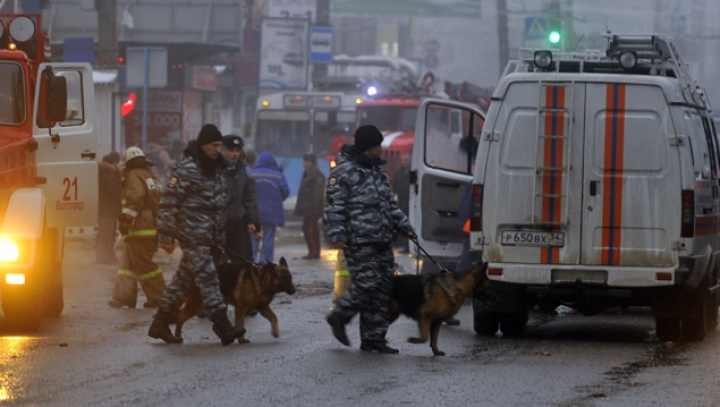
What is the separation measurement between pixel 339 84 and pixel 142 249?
891 inches

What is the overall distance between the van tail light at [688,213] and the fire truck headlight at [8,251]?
5317 millimetres

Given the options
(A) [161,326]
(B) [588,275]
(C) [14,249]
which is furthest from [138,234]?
(B) [588,275]

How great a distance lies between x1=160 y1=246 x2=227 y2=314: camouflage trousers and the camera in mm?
9586

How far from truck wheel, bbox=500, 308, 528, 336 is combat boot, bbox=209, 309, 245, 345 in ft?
7.76

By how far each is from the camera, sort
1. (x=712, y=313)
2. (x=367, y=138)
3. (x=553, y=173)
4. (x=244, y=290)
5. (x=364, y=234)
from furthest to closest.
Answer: (x=712, y=313), (x=244, y=290), (x=553, y=173), (x=367, y=138), (x=364, y=234)

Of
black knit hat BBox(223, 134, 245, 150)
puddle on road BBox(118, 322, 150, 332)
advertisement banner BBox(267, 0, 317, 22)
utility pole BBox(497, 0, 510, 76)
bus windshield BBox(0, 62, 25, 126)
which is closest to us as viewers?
puddle on road BBox(118, 322, 150, 332)

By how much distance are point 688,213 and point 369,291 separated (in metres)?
2.60

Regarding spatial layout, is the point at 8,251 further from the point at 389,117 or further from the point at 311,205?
the point at 389,117

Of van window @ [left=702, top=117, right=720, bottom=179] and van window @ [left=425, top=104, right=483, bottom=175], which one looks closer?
van window @ [left=702, top=117, right=720, bottom=179]

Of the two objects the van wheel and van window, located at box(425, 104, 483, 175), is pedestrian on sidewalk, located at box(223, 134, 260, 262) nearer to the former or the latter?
van window, located at box(425, 104, 483, 175)

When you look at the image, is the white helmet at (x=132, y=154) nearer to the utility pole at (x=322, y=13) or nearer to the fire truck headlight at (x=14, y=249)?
the fire truck headlight at (x=14, y=249)

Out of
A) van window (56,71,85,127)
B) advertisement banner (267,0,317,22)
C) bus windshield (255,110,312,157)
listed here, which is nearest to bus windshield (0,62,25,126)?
van window (56,71,85,127)

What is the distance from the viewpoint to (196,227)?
31.5 ft

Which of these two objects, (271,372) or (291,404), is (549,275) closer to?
(271,372)
